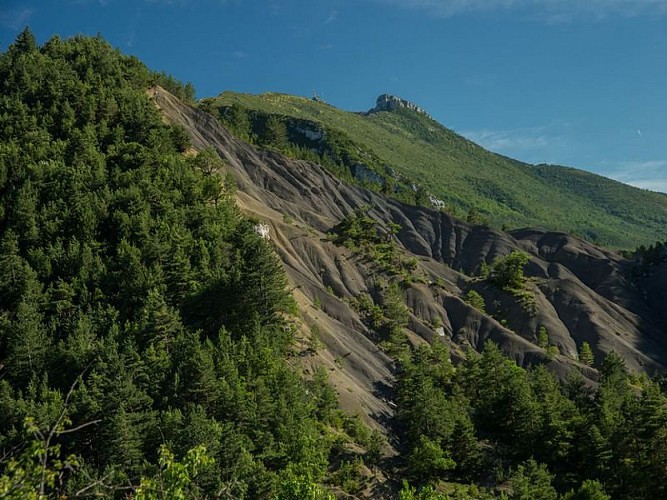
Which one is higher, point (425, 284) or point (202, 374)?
point (425, 284)

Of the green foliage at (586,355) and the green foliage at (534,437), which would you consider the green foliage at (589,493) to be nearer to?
the green foliage at (534,437)

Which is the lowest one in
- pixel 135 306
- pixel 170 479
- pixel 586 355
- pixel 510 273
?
pixel 586 355

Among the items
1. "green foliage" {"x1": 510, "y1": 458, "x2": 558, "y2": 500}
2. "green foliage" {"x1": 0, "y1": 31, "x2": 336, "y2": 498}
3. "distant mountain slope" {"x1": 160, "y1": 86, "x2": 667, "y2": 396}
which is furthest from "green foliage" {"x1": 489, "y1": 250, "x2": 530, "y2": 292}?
"green foliage" {"x1": 510, "y1": 458, "x2": 558, "y2": 500}

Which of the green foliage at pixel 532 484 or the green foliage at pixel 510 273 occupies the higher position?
the green foliage at pixel 510 273

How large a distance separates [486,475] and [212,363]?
30.2m

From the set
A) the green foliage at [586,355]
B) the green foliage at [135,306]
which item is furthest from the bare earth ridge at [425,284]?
the green foliage at [135,306]

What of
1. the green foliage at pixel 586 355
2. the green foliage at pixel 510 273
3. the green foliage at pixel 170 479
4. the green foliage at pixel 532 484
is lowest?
the green foliage at pixel 532 484

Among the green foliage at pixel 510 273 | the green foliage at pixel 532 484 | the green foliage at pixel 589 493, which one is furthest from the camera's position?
the green foliage at pixel 510 273

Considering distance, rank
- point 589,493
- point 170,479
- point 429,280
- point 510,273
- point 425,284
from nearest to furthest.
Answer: point 170,479, point 589,493, point 425,284, point 429,280, point 510,273

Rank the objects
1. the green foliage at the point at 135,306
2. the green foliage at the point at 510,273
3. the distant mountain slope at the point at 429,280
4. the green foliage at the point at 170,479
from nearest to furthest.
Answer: the green foliage at the point at 170,479, the green foliage at the point at 135,306, the distant mountain slope at the point at 429,280, the green foliage at the point at 510,273

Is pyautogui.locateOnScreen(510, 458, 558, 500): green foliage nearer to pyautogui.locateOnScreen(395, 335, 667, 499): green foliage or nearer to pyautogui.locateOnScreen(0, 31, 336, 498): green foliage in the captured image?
pyautogui.locateOnScreen(395, 335, 667, 499): green foliage

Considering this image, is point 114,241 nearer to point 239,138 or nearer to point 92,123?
point 92,123

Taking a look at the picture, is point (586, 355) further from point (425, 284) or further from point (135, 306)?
point (135, 306)

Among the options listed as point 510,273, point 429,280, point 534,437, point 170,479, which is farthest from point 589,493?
point 510,273
